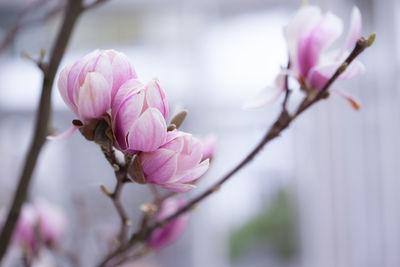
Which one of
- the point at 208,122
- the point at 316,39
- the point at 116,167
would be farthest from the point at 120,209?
the point at 208,122

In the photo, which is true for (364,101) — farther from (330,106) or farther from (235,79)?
(235,79)

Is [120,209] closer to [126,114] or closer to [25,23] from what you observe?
[126,114]

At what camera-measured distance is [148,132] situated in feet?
0.68

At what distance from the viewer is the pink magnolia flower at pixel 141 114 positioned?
206 millimetres

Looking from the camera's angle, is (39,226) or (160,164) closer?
(160,164)

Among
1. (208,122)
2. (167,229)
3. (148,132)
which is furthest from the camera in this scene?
(208,122)

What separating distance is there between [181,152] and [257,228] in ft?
7.48

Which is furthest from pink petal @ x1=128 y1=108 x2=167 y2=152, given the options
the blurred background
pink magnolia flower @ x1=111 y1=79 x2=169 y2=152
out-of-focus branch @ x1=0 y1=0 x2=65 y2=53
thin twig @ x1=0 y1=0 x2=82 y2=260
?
the blurred background

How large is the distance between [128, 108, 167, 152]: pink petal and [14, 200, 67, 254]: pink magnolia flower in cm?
25

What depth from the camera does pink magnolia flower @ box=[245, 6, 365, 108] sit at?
283mm

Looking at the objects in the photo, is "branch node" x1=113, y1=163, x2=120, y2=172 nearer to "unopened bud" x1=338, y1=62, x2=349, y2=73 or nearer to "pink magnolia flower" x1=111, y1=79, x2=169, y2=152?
"pink magnolia flower" x1=111, y1=79, x2=169, y2=152

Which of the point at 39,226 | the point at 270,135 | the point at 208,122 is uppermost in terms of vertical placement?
the point at 270,135

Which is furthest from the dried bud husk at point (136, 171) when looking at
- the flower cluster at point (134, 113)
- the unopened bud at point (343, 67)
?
the unopened bud at point (343, 67)

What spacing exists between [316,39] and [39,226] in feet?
1.02
